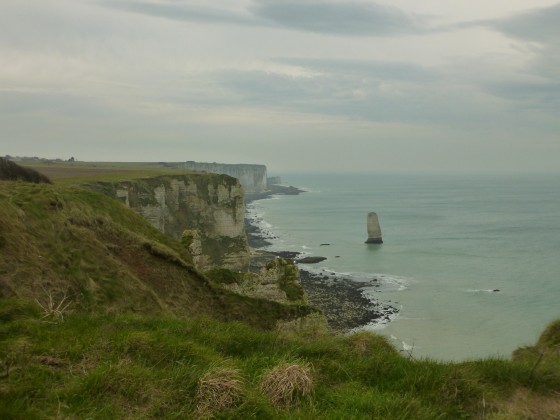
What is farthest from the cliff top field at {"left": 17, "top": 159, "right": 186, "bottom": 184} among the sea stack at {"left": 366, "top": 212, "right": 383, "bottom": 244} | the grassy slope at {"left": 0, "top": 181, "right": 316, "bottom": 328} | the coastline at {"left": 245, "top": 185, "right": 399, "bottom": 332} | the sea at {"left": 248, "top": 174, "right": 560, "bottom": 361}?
the grassy slope at {"left": 0, "top": 181, "right": 316, "bottom": 328}

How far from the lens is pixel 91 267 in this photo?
1420 cm

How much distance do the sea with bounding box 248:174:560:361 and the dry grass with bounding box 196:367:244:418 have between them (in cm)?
356

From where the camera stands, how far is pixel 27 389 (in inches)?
221

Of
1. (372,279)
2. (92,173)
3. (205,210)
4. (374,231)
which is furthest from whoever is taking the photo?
(374,231)

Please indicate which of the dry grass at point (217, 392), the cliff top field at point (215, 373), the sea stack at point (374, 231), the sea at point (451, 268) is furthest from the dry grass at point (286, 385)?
the sea stack at point (374, 231)

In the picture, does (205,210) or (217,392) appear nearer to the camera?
(217,392)

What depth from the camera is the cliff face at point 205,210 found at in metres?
60.8

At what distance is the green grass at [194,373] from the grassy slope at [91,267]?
316 centimetres

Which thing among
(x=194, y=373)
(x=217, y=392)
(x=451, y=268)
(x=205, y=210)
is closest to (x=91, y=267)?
(x=194, y=373)

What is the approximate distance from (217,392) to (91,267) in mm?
9540

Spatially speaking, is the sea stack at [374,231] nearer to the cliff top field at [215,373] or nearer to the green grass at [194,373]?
the cliff top field at [215,373]

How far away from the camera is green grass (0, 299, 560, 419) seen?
5699 millimetres

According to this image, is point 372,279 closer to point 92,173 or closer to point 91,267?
point 92,173

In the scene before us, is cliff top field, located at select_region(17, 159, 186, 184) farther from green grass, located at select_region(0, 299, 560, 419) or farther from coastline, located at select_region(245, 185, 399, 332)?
green grass, located at select_region(0, 299, 560, 419)
